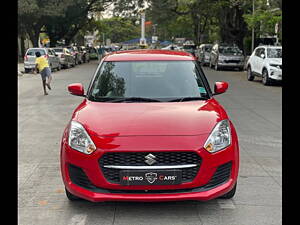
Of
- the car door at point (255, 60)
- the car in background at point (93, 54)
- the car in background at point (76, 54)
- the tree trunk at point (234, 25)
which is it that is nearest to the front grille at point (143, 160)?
the car door at point (255, 60)

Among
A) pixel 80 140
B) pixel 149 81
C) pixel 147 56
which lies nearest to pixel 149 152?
pixel 80 140

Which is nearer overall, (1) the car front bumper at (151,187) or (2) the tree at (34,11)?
(1) the car front bumper at (151,187)

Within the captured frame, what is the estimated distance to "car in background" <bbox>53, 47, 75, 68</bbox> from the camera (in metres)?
31.1

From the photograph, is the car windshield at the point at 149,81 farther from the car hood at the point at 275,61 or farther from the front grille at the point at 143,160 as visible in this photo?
the car hood at the point at 275,61

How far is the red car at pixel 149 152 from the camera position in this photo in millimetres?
4098

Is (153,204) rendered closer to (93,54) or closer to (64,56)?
(64,56)

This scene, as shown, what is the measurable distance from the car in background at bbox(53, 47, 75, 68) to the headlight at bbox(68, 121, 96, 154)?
27.2 meters

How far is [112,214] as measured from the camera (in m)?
4.45

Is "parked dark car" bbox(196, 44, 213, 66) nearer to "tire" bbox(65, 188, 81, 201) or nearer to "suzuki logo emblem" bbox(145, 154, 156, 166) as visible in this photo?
"tire" bbox(65, 188, 81, 201)

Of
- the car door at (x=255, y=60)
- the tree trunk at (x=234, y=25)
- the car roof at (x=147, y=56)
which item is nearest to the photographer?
the car roof at (x=147, y=56)

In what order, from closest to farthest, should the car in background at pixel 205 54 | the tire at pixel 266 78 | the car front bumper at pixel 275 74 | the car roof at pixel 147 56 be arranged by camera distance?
the car roof at pixel 147 56 < the car front bumper at pixel 275 74 < the tire at pixel 266 78 < the car in background at pixel 205 54
